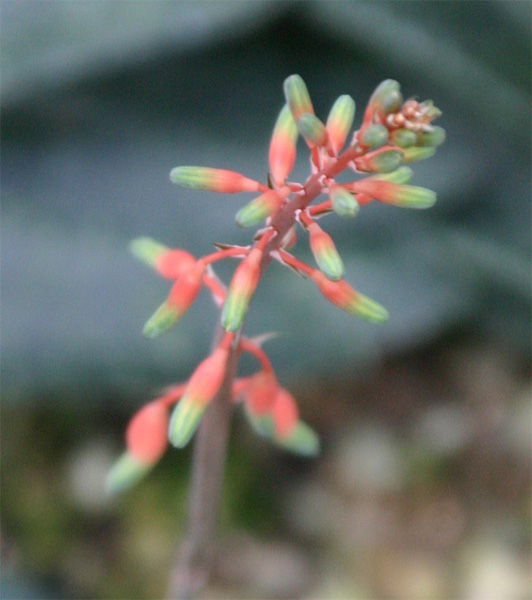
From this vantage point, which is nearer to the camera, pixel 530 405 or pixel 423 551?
pixel 423 551

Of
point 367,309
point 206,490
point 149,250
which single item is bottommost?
point 206,490

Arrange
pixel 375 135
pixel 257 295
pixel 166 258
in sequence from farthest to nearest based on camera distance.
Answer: pixel 257 295 → pixel 166 258 → pixel 375 135

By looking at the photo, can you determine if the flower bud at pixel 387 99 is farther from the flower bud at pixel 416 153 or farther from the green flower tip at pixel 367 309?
the green flower tip at pixel 367 309

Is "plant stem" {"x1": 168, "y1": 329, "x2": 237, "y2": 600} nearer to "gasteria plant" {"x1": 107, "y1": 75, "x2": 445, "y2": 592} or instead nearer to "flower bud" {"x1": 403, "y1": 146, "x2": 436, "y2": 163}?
"gasteria plant" {"x1": 107, "y1": 75, "x2": 445, "y2": 592}

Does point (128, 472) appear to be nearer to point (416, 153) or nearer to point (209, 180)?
point (209, 180)

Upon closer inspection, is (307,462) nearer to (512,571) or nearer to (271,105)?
(512,571)

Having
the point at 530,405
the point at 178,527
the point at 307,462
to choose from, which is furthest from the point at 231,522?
the point at 530,405

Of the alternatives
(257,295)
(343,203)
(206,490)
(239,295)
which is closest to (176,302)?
(239,295)
